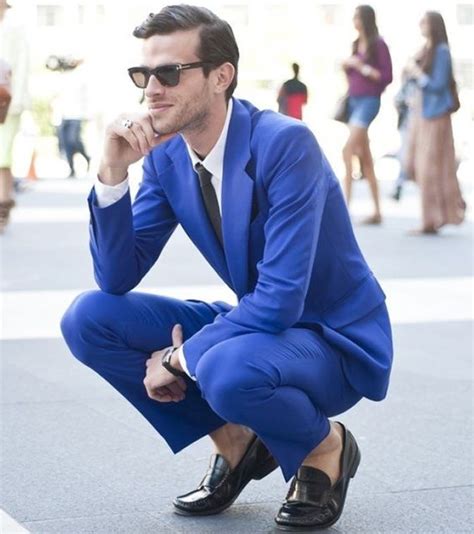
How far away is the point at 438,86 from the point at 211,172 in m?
8.53

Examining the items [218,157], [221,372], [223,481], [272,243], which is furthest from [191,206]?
[223,481]

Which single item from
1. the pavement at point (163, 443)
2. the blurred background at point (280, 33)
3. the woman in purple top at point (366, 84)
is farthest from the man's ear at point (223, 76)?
the blurred background at point (280, 33)

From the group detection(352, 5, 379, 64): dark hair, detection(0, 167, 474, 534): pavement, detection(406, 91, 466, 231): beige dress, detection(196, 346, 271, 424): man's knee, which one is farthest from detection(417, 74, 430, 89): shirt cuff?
detection(196, 346, 271, 424): man's knee

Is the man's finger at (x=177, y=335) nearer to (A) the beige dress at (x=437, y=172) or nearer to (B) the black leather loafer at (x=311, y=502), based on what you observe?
(B) the black leather loafer at (x=311, y=502)

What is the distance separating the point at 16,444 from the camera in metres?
5.24

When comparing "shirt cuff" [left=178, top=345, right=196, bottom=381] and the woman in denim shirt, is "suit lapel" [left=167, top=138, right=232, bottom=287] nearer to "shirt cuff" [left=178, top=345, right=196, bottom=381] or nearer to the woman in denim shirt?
"shirt cuff" [left=178, top=345, right=196, bottom=381]

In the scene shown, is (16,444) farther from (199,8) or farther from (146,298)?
(199,8)

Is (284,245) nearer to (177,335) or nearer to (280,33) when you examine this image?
(177,335)

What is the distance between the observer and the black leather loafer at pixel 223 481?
4422 mm

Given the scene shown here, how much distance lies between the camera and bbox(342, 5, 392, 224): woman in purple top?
13.5m

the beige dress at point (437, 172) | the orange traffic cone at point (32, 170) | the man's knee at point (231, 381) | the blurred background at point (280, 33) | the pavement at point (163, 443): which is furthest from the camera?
the blurred background at point (280, 33)

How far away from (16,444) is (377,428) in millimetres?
1325

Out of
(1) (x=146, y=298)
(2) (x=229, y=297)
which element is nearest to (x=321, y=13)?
(2) (x=229, y=297)

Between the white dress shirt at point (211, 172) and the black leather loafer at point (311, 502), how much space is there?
0.79 meters
